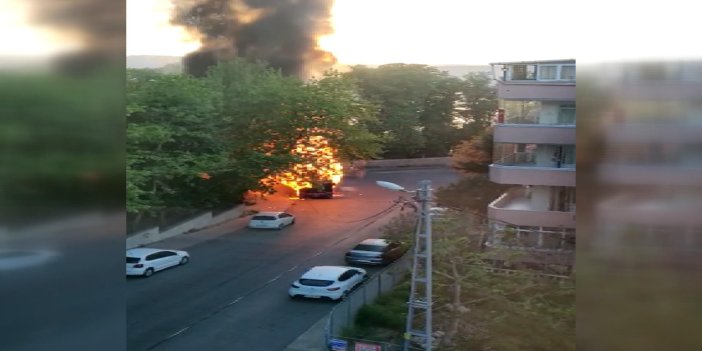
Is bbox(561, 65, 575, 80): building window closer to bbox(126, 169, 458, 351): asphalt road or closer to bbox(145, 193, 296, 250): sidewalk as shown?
bbox(126, 169, 458, 351): asphalt road

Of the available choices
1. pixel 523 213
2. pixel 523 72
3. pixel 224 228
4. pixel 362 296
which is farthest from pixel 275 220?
pixel 523 72

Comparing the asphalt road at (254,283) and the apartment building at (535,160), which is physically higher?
the apartment building at (535,160)

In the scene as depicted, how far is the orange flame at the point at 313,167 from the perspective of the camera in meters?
2.58

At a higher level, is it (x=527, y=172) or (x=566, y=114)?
(x=566, y=114)

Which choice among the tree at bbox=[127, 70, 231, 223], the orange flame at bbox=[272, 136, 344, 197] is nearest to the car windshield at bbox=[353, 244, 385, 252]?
the orange flame at bbox=[272, 136, 344, 197]

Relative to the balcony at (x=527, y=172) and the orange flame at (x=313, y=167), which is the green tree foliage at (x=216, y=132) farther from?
the balcony at (x=527, y=172)

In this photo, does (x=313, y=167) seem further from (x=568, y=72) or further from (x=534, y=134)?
(x=568, y=72)

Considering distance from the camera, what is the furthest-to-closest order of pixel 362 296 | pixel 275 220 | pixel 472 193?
pixel 275 220, pixel 362 296, pixel 472 193

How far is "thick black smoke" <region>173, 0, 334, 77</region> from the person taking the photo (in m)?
2.50

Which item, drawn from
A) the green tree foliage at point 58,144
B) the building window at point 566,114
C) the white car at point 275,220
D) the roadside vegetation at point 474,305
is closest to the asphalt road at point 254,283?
the white car at point 275,220

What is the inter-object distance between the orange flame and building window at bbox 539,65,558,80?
2.63 ft

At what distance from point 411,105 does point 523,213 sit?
1.87ft

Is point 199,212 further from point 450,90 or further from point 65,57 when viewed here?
point 450,90

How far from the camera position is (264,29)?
254cm
